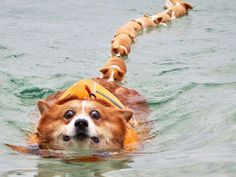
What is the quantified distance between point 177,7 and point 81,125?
922cm

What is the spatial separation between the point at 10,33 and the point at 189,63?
13.7ft

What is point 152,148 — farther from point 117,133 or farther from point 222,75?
point 222,75

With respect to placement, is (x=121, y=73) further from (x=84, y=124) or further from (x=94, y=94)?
(x=84, y=124)

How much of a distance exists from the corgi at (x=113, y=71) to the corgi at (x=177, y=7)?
5.30 metres

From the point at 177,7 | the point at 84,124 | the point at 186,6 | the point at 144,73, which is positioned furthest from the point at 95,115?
the point at 186,6

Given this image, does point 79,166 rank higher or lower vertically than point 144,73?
lower

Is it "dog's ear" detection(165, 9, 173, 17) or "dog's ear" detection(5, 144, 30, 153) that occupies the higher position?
"dog's ear" detection(165, 9, 173, 17)

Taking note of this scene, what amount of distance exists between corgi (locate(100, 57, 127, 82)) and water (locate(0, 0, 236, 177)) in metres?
0.29

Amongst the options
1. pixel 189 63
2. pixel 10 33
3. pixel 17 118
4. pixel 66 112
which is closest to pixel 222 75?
pixel 189 63

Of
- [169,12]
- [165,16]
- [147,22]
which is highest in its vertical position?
[169,12]

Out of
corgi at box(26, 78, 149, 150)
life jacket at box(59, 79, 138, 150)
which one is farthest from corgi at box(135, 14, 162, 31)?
corgi at box(26, 78, 149, 150)

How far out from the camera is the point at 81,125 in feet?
20.8

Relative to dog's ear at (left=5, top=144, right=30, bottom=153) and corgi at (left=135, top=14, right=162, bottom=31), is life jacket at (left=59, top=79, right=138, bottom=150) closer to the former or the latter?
dog's ear at (left=5, top=144, right=30, bottom=153)

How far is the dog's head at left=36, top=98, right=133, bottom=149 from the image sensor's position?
642cm
